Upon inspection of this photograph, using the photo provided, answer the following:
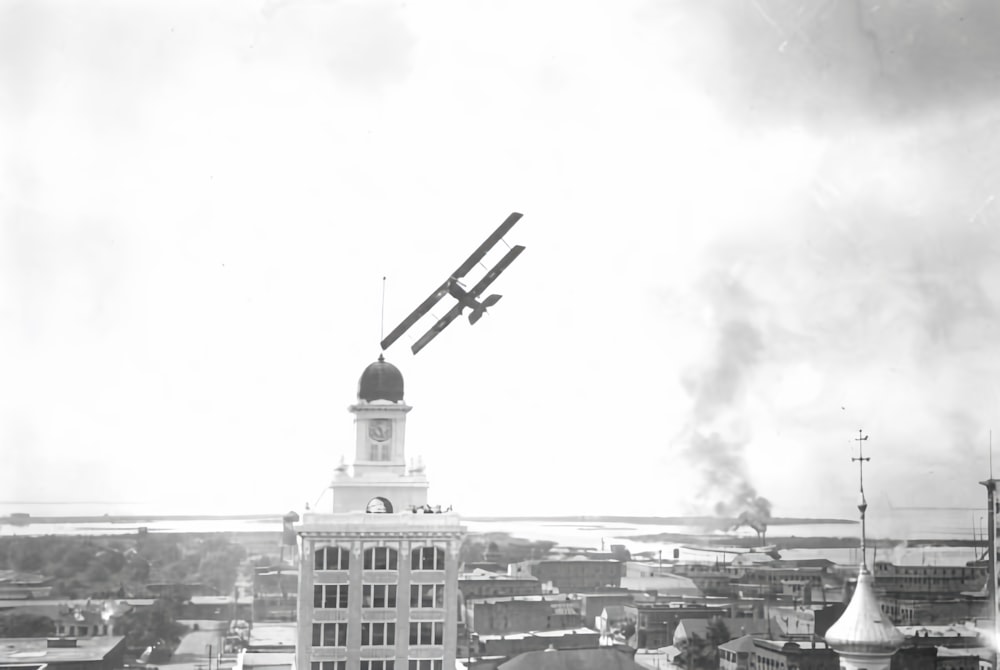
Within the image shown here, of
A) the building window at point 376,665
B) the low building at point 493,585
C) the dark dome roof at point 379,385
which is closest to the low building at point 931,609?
the low building at point 493,585

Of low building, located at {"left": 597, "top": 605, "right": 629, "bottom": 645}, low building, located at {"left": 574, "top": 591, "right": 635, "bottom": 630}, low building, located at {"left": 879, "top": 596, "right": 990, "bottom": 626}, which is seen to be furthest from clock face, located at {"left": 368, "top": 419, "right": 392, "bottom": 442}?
low building, located at {"left": 879, "top": 596, "right": 990, "bottom": 626}

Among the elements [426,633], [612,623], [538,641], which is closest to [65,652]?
[426,633]

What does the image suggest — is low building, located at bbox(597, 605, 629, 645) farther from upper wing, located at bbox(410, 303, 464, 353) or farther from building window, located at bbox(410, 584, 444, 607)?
upper wing, located at bbox(410, 303, 464, 353)

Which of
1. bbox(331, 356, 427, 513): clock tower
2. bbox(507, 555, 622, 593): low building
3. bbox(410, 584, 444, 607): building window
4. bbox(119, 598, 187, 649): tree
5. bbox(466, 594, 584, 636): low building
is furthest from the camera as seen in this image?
bbox(507, 555, 622, 593): low building

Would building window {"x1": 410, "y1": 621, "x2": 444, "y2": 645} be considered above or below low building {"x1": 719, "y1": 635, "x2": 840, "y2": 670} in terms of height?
above

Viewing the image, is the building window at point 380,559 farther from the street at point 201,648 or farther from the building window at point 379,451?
the street at point 201,648

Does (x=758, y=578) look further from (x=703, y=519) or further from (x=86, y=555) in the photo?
(x=86, y=555)

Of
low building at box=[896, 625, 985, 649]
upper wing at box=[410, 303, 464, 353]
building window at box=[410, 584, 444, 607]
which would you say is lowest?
low building at box=[896, 625, 985, 649]
